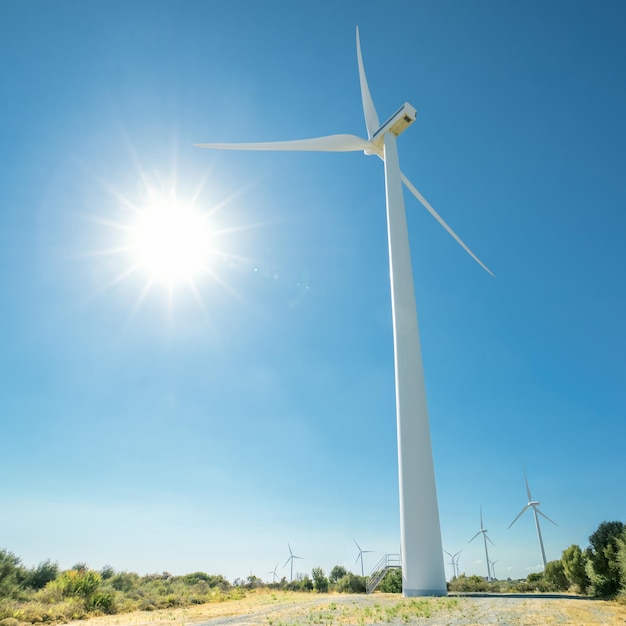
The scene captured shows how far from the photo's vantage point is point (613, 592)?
2339cm

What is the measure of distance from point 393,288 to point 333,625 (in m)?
19.3

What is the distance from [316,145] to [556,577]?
4411 cm

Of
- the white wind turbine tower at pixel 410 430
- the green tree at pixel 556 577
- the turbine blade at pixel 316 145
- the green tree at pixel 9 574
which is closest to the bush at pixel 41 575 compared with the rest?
the green tree at pixel 9 574

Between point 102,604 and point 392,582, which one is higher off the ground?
point 392,582

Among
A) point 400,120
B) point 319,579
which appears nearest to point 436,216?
point 400,120

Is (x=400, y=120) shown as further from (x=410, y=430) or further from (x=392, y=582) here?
(x=392, y=582)

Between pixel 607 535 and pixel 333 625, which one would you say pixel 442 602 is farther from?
pixel 607 535

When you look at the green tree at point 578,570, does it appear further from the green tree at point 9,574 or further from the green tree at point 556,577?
the green tree at point 9,574

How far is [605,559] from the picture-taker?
80.8 ft

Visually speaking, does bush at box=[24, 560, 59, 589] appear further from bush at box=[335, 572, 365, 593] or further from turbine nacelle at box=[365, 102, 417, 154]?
turbine nacelle at box=[365, 102, 417, 154]

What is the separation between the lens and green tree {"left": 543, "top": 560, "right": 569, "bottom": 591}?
35750 millimetres

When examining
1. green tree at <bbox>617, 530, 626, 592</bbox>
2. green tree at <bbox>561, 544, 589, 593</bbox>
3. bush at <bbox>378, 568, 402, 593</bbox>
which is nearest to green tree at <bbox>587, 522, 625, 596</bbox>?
green tree at <bbox>617, 530, 626, 592</bbox>

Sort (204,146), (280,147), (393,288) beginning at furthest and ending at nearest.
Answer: (280,147), (204,146), (393,288)

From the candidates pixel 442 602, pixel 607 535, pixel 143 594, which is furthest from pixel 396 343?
pixel 143 594
